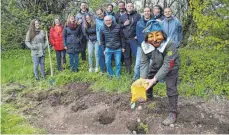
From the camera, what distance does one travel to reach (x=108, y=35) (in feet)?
25.3

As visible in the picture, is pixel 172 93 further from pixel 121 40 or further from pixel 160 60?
pixel 121 40

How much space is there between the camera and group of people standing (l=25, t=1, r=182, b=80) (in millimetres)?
7406

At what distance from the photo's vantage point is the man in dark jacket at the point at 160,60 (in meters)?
5.20

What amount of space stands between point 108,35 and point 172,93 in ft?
8.99

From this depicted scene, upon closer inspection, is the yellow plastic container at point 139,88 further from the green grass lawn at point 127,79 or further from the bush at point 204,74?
the bush at point 204,74

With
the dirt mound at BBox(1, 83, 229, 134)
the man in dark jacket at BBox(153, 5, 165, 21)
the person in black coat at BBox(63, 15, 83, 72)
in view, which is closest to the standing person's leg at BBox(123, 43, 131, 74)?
the man in dark jacket at BBox(153, 5, 165, 21)

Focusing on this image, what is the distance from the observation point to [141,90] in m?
5.24

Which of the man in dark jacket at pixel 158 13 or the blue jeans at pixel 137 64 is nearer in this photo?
the man in dark jacket at pixel 158 13

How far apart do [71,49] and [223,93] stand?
3978 mm

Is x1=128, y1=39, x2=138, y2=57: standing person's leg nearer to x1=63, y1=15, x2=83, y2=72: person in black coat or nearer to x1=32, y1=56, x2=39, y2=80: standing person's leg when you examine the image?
x1=63, y1=15, x2=83, y2=72: person in black coat

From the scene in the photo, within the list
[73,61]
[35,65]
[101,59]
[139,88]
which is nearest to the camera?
→ [139,88]

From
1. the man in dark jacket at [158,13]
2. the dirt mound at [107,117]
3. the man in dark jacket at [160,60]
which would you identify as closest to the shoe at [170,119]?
the man in dark jacket at [160,60]

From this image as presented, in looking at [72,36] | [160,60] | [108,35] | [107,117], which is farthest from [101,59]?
[160,60]

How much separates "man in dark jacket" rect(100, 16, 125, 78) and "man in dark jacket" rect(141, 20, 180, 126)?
2.05 m
